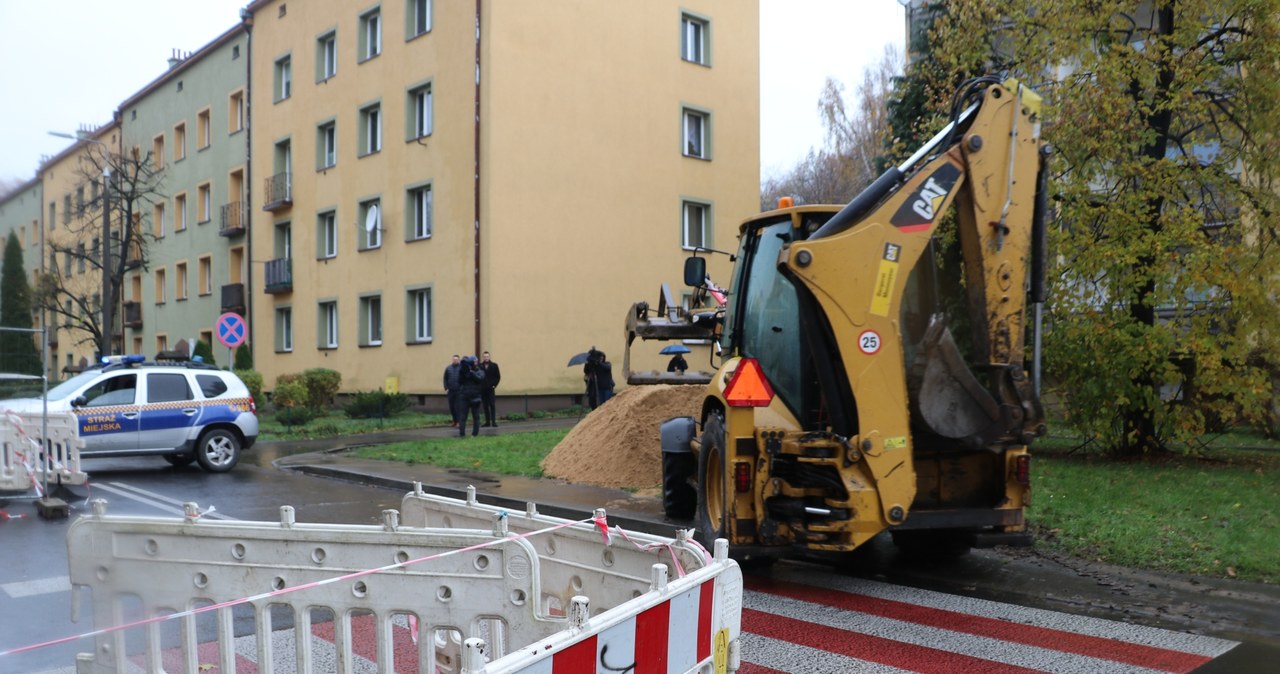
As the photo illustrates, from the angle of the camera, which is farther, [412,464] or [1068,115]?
[412,464]

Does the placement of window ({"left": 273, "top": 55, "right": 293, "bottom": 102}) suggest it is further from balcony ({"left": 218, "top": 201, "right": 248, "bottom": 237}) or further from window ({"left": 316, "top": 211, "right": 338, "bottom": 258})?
window ({"left": 316, "top": 211, "right": 338, "bottom": 258})

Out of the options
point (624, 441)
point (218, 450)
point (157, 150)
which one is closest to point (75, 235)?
point (157, 150)

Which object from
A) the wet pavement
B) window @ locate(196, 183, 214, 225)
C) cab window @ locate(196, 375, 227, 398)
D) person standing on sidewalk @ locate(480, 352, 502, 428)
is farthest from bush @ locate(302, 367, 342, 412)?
the wet pavement

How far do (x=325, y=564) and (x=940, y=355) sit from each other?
4.57m

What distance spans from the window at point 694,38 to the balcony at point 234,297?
18.3 metres

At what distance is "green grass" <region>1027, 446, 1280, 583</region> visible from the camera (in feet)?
26.7

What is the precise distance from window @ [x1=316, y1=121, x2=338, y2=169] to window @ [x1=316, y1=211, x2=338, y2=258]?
5.34ft

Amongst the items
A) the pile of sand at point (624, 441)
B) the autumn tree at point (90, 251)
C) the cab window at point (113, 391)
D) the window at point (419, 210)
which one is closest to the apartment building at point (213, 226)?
the window at point (419, 210)

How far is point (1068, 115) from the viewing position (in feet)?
43.0

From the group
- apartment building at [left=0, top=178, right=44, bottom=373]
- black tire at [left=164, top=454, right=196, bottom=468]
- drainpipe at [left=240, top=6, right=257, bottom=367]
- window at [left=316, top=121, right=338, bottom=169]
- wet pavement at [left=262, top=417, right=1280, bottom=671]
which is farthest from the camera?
drainpipe at [left=240, top=6, right=257, bottom=367]

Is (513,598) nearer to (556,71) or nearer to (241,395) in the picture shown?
(241,395)

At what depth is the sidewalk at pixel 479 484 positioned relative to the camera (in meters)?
11.1

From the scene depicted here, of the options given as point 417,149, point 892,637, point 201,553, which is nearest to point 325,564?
point 201,553

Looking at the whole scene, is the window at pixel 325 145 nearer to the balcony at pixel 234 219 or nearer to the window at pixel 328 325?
the window at pixel 328 325
